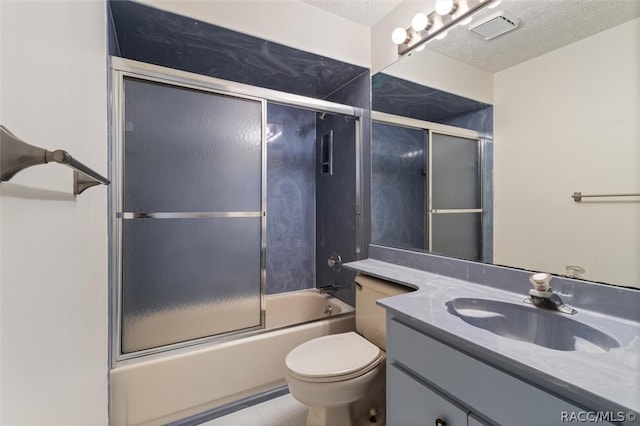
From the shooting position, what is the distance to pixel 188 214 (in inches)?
60.2

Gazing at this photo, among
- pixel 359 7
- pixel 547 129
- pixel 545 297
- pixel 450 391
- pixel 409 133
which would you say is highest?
pixel 359 7

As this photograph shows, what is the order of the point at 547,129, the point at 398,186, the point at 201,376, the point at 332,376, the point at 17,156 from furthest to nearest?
the point at 398,186
the point at 201,376
the point at 332,376
the point at 547,129
the point at 17,156

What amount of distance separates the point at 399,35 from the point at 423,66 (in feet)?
0.77

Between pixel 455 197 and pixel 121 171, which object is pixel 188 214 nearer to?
pixel 121 171

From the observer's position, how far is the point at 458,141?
145 cm

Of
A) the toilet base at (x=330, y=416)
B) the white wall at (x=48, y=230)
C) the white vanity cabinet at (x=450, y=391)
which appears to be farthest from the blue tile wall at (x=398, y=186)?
the white wall at (x=48, y=230)

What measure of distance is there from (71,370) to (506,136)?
5.74ft

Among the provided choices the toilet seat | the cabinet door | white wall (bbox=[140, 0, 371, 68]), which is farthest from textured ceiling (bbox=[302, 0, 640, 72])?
the toilet seat

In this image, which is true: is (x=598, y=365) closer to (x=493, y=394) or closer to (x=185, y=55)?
(x=493, y=394)

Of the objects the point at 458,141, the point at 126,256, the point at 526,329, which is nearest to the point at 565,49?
the point at 458,141

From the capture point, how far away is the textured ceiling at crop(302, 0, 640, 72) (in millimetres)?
917

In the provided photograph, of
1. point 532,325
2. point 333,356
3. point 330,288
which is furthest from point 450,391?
point 330,288

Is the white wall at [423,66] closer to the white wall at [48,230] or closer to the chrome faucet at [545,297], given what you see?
the chrome faucet at [545,297]

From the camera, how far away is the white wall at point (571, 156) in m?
0.87
